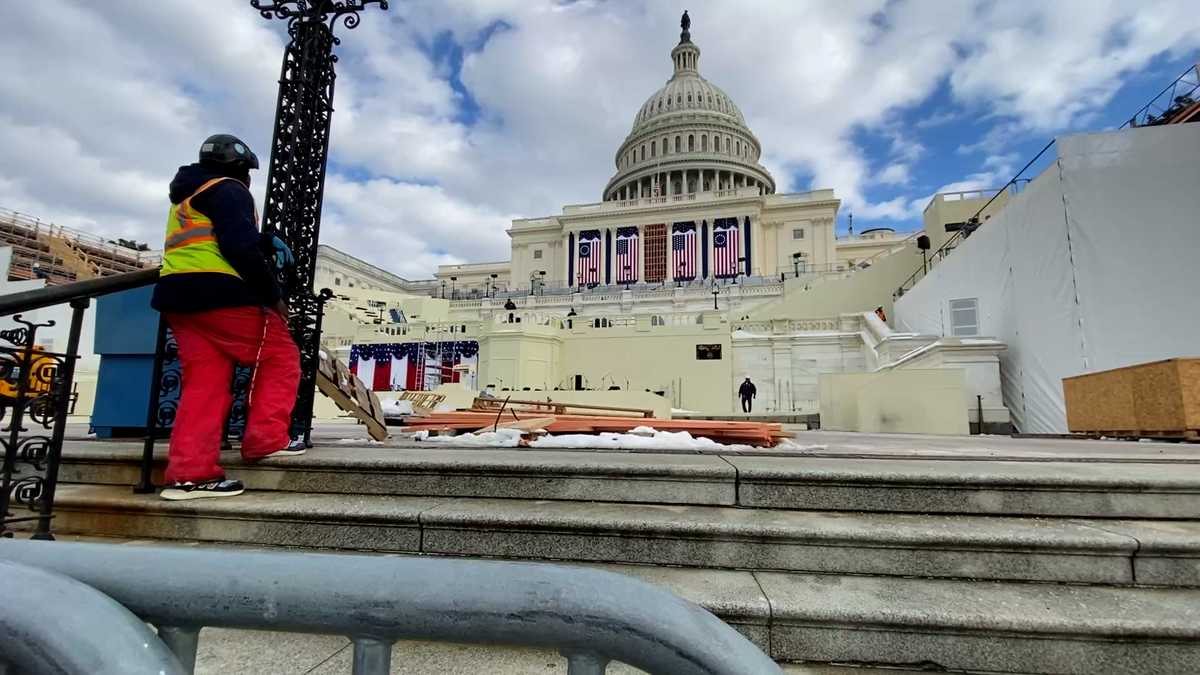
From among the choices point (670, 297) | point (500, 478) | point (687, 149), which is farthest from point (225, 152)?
point (687, 149)

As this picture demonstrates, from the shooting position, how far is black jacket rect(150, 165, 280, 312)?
9.07 feet

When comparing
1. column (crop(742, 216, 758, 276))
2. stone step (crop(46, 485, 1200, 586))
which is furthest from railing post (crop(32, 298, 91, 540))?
column (crop(742, 216, 758, 276))

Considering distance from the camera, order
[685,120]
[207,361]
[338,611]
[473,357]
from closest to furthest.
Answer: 1. [338,611]
2. [207,361]
3. [473,357]
4. [685,120]

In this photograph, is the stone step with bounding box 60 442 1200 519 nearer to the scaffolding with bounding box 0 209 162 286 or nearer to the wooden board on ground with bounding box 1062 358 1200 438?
the wooden board on ground with bounding box 1062 358 1200 438

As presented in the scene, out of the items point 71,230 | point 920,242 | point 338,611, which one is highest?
point 71,230

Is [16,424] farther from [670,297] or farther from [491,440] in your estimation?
[670,297]

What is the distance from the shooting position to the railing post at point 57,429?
8.13ft

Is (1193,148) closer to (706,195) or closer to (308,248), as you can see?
(308,248)

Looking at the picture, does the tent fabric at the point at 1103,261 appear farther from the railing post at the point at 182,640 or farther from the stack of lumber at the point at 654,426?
the railing post at the point at 182,640

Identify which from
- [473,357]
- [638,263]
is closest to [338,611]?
[473,357]

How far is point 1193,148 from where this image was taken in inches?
441

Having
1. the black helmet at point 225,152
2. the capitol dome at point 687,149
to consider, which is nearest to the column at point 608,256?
the capitol dome at point 687,149

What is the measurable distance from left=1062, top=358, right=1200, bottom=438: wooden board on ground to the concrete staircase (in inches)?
255

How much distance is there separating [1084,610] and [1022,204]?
52.5 feet
